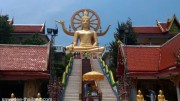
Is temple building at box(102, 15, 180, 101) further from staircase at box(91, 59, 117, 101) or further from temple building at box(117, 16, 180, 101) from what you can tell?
staircase at box(91, 59, 117, 101)

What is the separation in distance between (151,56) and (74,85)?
5.04 meters

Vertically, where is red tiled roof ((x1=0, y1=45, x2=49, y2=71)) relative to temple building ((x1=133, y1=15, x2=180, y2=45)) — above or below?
below

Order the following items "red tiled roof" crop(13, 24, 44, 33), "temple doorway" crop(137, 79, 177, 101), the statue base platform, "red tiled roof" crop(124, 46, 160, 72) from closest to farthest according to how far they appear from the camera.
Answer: "red tiled roof" crop(124, 46, 160, 72)
"temple doorway" crop(137, 79, 177, 101)
the statue base platform
"red tiled roof" crop(13, 24, 44, 33)

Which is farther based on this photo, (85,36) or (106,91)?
(85,36)

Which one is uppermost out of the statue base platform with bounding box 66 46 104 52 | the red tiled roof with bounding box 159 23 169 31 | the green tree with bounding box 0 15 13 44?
the red tiled roof with bounding box 159 23 169 31

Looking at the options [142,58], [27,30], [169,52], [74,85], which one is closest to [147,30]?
[27,30]

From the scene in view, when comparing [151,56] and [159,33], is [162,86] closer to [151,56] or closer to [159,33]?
[151,56]

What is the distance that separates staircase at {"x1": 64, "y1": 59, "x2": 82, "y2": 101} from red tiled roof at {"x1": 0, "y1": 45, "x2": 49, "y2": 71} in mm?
1942

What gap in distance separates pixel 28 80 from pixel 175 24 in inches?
967

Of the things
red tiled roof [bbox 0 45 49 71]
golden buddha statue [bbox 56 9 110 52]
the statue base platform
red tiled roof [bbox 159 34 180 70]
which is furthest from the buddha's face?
red tiled roof [bbox 159 34 180 70]

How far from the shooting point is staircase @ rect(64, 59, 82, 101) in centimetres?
1663

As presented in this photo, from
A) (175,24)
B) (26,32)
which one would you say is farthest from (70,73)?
(175,24)

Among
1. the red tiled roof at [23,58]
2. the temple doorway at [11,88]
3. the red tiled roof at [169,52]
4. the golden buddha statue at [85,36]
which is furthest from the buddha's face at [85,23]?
the temple doorway at [11,88]

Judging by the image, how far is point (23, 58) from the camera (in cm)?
1839
